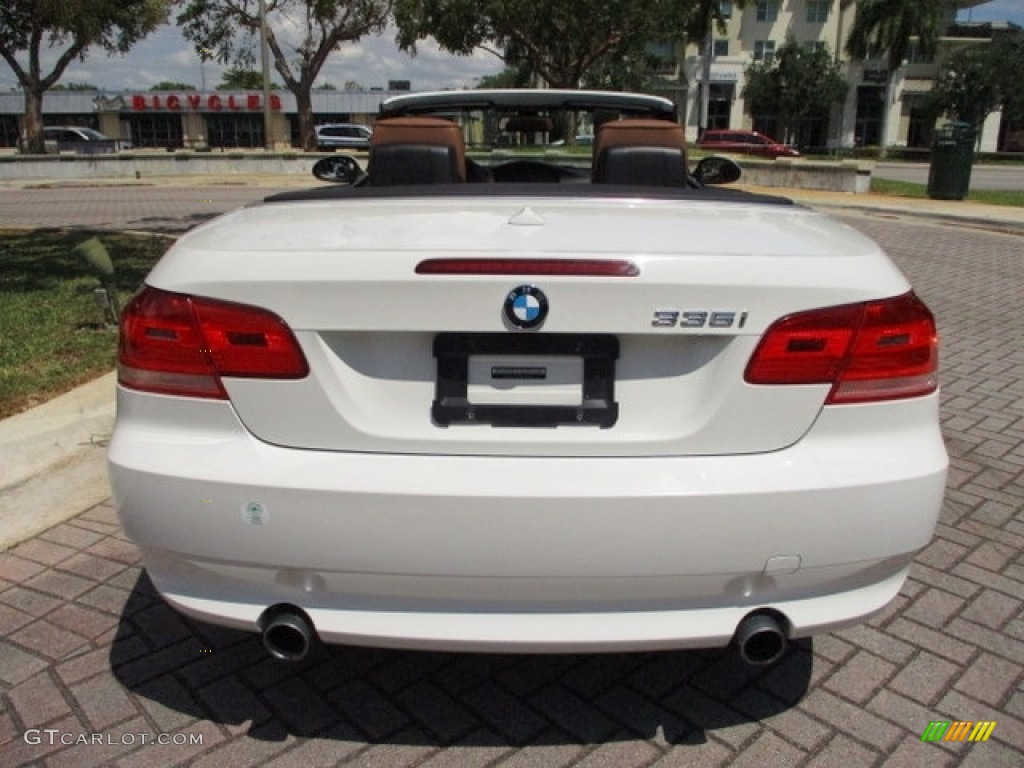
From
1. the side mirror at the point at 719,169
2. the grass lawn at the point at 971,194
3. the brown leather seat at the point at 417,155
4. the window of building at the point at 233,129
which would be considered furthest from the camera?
the window of building at the point at 233,129

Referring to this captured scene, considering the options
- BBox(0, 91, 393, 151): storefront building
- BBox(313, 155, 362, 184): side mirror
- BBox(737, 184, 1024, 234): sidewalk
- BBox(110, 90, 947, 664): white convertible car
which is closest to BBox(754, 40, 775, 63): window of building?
BBox(0, 91, 393, 151): storefront building

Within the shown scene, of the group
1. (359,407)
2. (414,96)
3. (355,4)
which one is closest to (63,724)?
(359,407)

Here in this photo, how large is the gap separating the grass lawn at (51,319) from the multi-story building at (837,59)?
6229 cm

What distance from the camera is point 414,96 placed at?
4812 mm

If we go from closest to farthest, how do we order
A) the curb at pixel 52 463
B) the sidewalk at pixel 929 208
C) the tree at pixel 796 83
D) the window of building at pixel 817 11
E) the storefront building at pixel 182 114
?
the curb at pixel 52 463, the sidewalk at pixel 929 208, the tree at pixel 796 83, the window of building at pixel 817 11, the storefront building at pixel 182 114

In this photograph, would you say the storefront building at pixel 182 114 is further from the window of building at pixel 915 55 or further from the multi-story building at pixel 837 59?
the window of building at pixel 915 55

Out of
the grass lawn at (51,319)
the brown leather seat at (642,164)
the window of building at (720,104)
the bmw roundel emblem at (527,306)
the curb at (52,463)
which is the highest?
the window of building at (720,104)

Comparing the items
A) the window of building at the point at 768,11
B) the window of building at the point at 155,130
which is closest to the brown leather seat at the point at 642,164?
the window of building at the point at 768,11

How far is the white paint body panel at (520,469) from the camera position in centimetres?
200

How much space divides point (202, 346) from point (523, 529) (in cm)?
86

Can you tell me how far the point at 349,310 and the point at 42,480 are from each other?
270cm

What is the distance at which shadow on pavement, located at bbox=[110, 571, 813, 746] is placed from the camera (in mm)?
2465

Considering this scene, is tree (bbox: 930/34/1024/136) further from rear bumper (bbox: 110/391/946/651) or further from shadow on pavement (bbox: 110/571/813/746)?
rear bumper (bbox: 110/391/946/651)

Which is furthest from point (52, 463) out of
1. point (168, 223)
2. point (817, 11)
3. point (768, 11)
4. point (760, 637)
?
point (817, 11)
